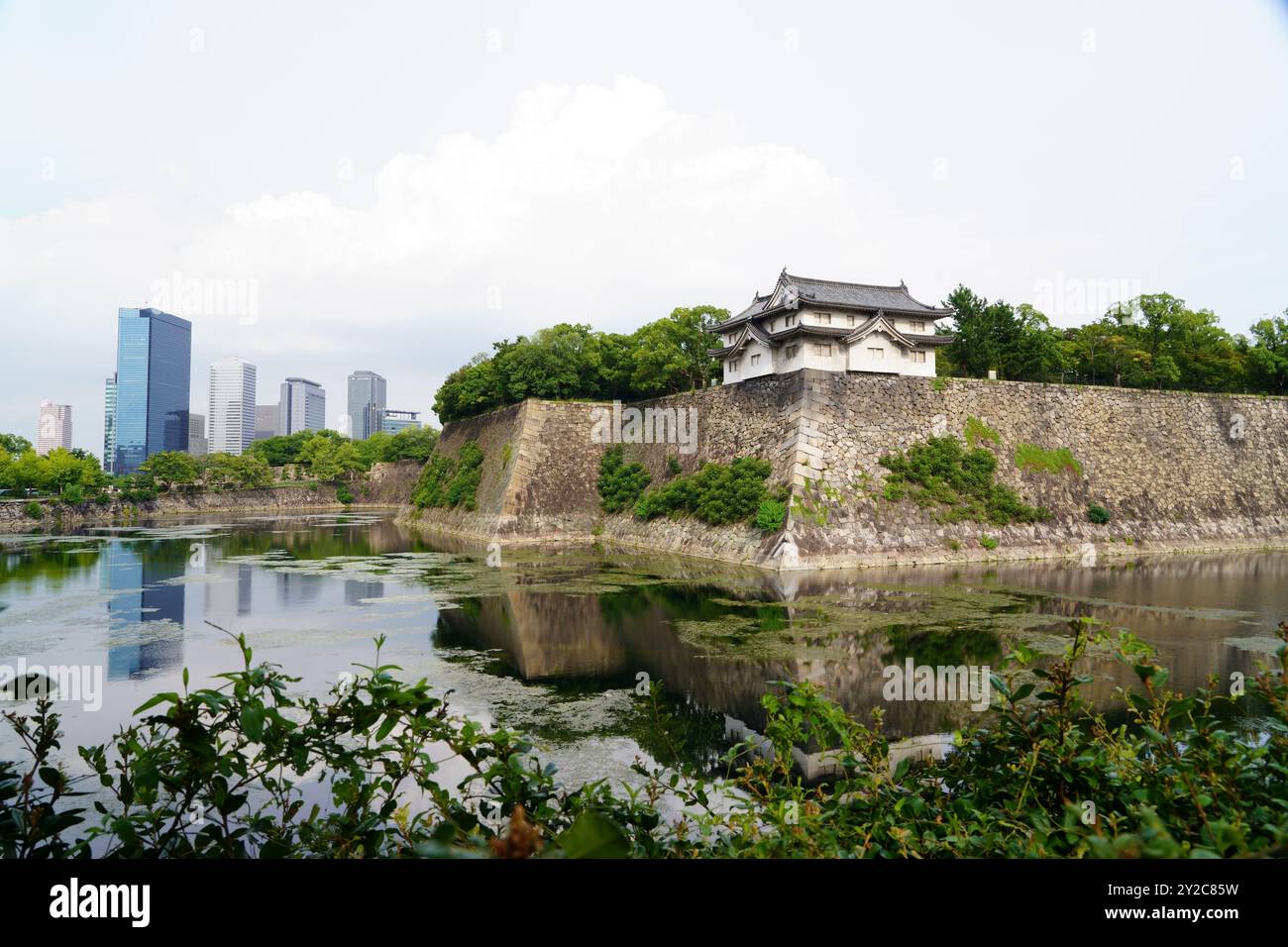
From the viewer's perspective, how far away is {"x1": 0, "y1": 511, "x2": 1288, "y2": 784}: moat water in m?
9.13

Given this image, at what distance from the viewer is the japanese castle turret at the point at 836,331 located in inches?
1080

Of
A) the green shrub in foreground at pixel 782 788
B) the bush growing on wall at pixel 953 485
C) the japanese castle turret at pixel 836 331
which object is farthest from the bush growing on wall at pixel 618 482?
the green shrub in foreground at pixel 782 788

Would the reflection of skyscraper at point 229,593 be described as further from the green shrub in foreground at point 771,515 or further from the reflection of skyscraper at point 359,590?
the green shrub in foreground at point 771,515

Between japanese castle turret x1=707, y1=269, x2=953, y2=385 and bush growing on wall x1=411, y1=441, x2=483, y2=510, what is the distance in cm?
1579

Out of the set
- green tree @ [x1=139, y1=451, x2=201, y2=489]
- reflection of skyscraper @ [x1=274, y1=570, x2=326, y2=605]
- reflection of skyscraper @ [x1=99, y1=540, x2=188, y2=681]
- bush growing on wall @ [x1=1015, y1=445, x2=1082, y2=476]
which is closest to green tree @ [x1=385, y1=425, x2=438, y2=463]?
green tree @ [x1=139, y1=451, x2=201, y2=489]

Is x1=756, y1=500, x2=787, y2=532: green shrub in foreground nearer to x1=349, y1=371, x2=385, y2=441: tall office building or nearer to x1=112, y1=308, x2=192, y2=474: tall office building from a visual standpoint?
x1=112, y1=308, x2=192, y2=474: tall office building

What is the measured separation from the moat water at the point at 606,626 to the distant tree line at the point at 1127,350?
1240 cm

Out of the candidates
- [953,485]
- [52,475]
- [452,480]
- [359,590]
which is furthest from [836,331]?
[52,475]

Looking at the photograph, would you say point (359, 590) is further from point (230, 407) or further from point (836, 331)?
point (230, 407)

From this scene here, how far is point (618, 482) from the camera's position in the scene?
33.8m

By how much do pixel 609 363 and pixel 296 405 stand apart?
165 meters
